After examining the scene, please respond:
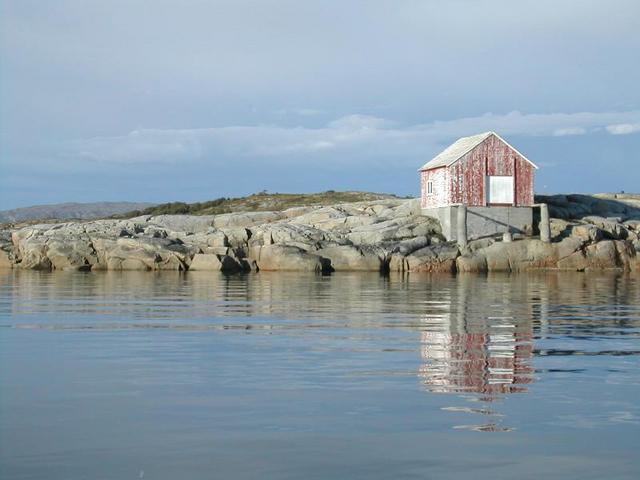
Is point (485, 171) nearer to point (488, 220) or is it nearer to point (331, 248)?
point (488, 220)

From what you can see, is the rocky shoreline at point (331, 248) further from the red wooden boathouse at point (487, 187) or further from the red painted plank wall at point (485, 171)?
the red painted plank wall at point (485, 171)

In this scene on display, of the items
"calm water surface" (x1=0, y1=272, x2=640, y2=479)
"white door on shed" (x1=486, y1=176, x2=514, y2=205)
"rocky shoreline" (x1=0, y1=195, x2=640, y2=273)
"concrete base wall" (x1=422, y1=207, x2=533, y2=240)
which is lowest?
"calm water surface" (x1=0, y1=272, x2=640, y2=479)

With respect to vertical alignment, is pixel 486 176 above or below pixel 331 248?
above

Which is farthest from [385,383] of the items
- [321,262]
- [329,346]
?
[321,262]

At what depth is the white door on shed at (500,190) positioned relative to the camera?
169ft

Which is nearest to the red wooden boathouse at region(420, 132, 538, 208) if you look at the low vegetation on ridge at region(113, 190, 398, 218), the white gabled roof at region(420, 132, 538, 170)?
the white gabled roof at region(420, 132, 538, 170)

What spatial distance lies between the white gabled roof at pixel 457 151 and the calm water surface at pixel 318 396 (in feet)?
110

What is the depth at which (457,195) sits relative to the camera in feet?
168

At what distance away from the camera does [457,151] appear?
53281 mm

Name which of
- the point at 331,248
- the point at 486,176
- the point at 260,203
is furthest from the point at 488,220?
the point at 260,203

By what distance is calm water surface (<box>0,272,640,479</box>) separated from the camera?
6836mm

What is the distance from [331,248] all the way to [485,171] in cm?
1072

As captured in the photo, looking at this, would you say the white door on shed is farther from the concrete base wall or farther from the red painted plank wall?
the concrete base wall

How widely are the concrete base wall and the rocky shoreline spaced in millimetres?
991
